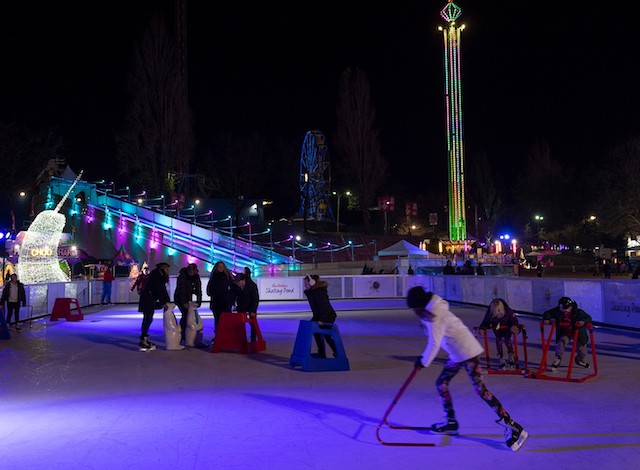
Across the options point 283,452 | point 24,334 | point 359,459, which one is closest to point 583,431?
point 359,459

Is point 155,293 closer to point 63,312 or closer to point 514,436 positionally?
point 514,436

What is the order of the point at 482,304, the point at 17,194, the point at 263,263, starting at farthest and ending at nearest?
the point at 17,194, the point at 263,263, the point at 482,304

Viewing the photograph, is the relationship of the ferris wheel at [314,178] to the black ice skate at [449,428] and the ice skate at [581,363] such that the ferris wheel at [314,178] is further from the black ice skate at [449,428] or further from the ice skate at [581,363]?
the black ice skate at [449,428]

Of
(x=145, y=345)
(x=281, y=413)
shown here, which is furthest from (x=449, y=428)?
(x=145, y=345)

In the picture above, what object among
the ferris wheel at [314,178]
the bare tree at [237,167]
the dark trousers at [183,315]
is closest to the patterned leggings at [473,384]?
the dark trousers at [183,315]

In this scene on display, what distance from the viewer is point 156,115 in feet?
178

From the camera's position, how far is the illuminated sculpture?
86.2ft

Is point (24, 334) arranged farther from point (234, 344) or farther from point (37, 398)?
point (37, 398)

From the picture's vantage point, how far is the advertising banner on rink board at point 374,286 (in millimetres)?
30891

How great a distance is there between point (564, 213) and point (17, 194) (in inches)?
2176

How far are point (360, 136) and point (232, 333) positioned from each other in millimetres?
53419

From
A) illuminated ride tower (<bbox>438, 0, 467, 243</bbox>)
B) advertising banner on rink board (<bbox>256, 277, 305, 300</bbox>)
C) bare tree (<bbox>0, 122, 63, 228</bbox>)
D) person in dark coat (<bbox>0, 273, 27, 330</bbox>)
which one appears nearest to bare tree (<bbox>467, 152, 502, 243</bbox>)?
illuminated ride tower (<bbox>438, 0, 467, 243</bbox>)

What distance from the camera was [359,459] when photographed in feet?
16.9

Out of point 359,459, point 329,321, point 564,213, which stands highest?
point 564,213
